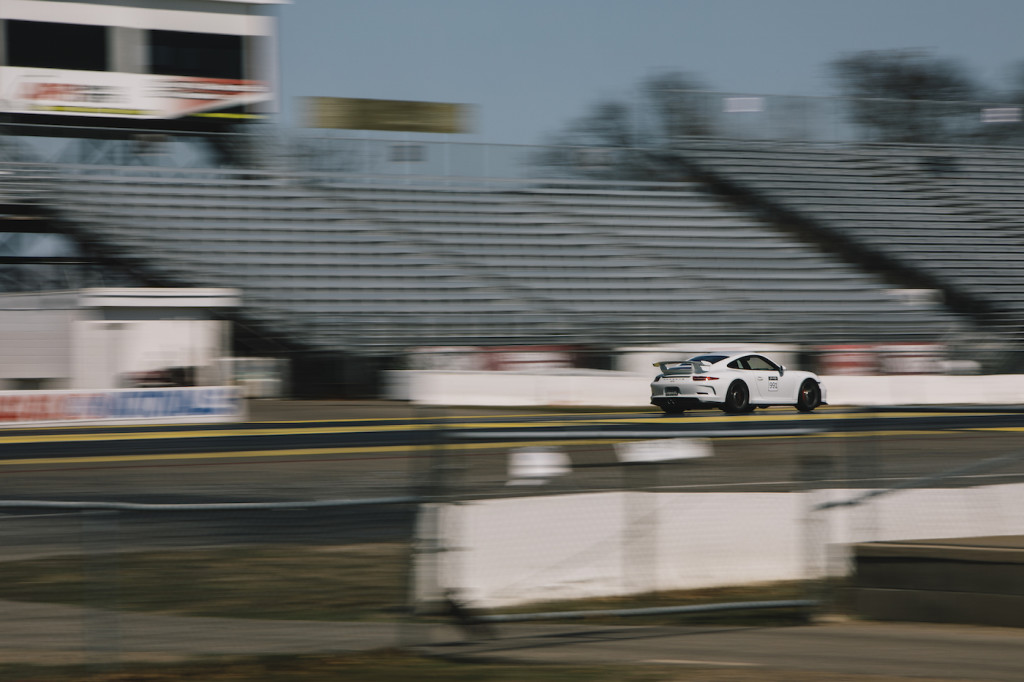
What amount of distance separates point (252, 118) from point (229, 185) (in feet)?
6.92

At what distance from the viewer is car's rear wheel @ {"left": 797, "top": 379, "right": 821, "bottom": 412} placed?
20.0 meters

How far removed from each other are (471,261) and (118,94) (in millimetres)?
9147

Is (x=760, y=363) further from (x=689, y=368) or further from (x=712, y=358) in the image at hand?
(x=689, y=368)

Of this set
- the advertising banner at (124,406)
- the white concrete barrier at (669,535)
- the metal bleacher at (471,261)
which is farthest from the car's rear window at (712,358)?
the white concrete barrier at (669,535)

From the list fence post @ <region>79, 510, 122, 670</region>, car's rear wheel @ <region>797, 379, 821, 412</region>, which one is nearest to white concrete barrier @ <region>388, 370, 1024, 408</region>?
car's rear wheel @ <region>797, 379, 821, 412</region>

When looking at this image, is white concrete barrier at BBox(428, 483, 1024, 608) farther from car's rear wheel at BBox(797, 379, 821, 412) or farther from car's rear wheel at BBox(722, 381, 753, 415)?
car's rear wheel at BBox(797, 379, 821, 412)

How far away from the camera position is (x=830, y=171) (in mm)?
31078

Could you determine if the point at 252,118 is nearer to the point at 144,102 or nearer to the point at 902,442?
the point at 144,102

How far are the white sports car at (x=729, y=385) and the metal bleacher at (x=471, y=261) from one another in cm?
397

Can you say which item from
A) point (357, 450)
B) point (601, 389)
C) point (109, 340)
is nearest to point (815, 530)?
point (357, 450)

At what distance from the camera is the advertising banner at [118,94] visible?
25.0m

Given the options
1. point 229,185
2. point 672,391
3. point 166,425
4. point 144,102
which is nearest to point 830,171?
point 672,391

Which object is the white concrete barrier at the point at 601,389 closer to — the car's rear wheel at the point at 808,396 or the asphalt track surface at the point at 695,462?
the car's rear wheel at the point at 808,396

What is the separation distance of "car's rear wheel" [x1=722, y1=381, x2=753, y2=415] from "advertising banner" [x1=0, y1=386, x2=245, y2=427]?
8328mm
